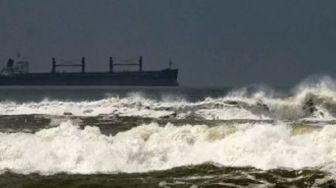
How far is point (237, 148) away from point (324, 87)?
32788 millimetres

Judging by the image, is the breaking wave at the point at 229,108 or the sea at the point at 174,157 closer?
the sea at the point at 174,157

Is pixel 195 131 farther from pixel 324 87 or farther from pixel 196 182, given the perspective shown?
pixel 324 87

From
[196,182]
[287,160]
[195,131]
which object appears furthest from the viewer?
[195,131]

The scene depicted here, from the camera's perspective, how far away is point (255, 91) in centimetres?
5622

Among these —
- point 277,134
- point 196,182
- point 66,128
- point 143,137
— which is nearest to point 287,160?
point 277,134

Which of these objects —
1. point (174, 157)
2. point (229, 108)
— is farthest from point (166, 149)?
point (229, 108)

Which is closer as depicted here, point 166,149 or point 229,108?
point 166,149

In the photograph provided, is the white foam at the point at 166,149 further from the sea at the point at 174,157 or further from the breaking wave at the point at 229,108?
→ the breaking wave at the point at 229,108

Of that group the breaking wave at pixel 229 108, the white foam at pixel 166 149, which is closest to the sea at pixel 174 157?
the white foam at pixel 166 149

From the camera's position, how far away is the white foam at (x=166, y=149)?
19453mm

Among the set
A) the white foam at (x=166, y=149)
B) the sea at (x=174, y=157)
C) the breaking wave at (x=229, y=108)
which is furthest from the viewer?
the breaking wave at (x=229, y=108)

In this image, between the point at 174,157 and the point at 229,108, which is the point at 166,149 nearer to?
the point at 174,157

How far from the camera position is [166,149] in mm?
21125

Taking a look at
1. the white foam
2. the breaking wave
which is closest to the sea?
the white foam
